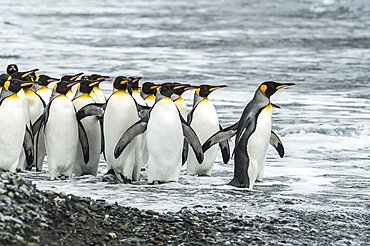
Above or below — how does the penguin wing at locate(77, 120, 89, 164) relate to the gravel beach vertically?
above

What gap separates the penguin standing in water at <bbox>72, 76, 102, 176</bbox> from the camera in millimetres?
6379

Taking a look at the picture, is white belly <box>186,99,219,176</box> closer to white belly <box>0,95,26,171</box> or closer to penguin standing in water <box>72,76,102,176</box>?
penguin standing in water <box>72,76,102,176</box>

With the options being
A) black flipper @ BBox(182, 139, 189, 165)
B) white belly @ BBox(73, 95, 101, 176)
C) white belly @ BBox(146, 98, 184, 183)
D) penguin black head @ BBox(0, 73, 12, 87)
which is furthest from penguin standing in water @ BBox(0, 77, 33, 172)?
black flipper @ BBox(182, 139, 189, 165)

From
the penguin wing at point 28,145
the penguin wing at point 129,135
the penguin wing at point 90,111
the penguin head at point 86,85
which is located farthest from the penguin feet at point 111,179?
the penguin head at point 86,85

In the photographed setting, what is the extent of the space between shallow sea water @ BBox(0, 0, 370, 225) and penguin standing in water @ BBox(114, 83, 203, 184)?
0.74 ft

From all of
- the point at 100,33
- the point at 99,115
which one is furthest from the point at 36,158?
the point at 100,33

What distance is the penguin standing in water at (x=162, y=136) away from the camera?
5852 millimetres

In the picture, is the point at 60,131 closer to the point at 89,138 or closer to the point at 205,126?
the point at 89,138

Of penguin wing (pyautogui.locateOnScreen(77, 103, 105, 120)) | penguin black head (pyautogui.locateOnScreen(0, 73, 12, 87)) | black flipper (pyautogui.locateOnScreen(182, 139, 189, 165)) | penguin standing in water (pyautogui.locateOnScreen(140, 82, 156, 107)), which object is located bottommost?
black flipper (pyautogui.locateOnScreen(182, 139, 189, 165))

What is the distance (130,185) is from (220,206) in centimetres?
110

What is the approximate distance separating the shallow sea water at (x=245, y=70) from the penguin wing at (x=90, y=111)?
1.86ft

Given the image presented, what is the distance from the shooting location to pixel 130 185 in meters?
5.76

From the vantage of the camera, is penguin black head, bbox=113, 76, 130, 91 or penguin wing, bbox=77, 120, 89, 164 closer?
penguin black head, bbox=113, 76, 130, 91

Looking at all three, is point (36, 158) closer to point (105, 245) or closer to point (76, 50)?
point (105, 245)
